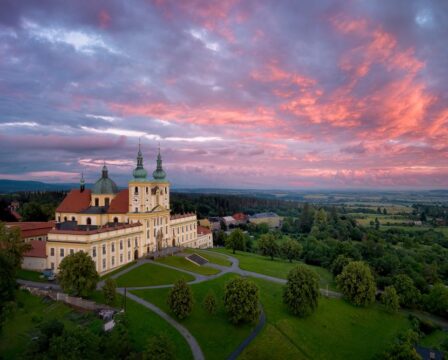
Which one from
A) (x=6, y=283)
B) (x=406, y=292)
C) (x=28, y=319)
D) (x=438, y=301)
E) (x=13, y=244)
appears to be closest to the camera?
(x=6, y=283)

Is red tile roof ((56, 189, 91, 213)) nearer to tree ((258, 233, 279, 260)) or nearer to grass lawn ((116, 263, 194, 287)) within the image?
grass lawn ((116, 263, 194, 287))

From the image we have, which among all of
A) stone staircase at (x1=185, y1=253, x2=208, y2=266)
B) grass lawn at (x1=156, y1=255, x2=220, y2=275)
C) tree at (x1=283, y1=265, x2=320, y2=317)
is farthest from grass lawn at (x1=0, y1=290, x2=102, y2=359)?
stone staircase at (x1=185, y1=253, x2=208, y2=266)

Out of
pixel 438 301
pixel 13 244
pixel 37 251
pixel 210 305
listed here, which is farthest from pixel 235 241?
pixel 13 244

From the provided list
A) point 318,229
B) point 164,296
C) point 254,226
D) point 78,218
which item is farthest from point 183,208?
point 164,296

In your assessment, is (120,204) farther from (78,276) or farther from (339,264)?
(339,264)

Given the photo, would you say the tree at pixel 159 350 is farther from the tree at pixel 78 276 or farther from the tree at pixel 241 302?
the tree at pixel 78 276

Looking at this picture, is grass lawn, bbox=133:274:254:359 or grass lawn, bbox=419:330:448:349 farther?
grass lawn, bbox=419:330:448:349

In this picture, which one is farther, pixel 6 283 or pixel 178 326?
pixel 178 326
